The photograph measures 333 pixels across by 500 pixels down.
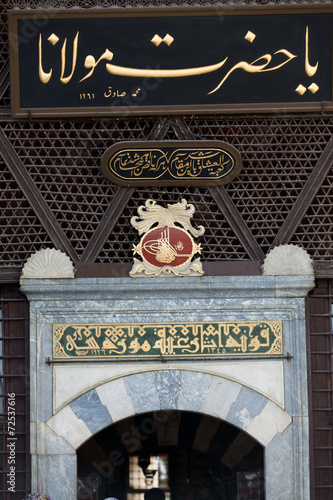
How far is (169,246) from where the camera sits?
5.71m

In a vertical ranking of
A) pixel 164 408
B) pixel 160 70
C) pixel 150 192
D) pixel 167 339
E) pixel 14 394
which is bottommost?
pixel 164 408

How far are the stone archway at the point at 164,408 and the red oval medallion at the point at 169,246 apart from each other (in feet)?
2.29

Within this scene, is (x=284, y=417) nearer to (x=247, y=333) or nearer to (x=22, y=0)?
(x=247, y=333)

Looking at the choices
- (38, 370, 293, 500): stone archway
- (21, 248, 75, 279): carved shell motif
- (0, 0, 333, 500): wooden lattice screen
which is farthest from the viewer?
(0, 0, 333, 500): wooden lattice screen

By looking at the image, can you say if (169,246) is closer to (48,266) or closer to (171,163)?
(171,163)

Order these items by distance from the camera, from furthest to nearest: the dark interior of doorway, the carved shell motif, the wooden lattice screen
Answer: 1. the dark interior of doorway
2. the wooden lattice screen
3. the carved shell motif

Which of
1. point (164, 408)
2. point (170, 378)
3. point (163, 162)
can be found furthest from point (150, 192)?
point (164, 408)

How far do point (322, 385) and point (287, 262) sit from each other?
33.3 inches

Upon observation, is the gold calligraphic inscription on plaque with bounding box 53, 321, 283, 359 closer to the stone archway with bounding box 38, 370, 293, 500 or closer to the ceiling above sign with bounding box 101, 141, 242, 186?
the stone archway with bounding box 38, 370, 293, 500

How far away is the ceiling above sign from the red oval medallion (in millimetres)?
342

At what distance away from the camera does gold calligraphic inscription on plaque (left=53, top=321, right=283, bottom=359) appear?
5.68m

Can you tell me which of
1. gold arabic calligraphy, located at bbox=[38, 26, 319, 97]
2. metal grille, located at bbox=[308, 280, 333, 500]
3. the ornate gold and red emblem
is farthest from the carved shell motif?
metal grille, located at bbox=[308, 280, 333, 500]

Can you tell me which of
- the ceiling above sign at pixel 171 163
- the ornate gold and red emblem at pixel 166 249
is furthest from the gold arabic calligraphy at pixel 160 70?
the ornate gold and red emblem at pixel 166 249

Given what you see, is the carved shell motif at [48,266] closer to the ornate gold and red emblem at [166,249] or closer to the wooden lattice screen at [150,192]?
the wooden lattice screen at [150,192]
